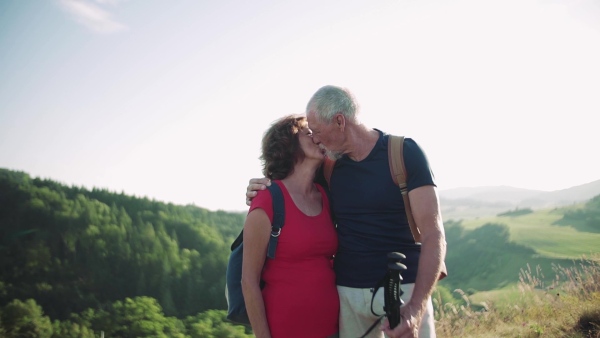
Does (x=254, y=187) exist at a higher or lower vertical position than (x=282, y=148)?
lower

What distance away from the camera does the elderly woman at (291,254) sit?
7.96ft

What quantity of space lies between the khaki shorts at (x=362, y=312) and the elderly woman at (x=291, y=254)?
5 centimetres

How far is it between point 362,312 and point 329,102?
1113mm

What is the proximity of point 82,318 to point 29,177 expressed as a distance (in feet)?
54.2

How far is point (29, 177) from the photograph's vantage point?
111ft

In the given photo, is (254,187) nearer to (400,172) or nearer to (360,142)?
(360,142)

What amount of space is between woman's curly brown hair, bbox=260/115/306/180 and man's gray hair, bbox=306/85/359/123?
154 mm

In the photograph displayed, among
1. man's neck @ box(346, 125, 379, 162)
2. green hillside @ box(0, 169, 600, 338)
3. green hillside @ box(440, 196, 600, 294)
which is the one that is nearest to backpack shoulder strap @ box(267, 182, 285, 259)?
man's neck @ box(346, 125, 379, 162)

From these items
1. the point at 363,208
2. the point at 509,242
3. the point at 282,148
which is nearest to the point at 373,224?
the point at 363,208

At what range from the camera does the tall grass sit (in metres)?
5.71

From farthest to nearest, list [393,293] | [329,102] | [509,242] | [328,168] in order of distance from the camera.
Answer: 1. [509,242]
2. [328,168]
3. [329,102]
4. [393,293]

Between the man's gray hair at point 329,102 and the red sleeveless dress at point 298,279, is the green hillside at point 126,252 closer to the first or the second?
the red sleeveless dress at point 298,279

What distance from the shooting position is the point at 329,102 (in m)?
2.57

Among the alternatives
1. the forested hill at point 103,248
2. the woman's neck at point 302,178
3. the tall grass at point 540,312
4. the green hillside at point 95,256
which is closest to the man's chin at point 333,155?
the woman's neck at point 302,178
